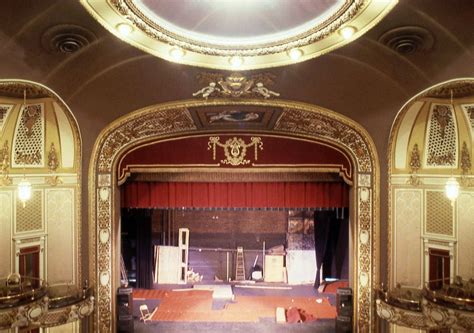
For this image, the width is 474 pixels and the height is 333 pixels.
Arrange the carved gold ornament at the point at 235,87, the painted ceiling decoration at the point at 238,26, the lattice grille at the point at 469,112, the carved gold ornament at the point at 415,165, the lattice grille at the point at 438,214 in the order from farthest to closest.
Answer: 1. the carved gold ornament at the point at 415,165
2. the lattice grille at the point at 438,214
3. the lattice grille at the point at 469,112
4. the carved gold ornament at the point at 235,87
5. the painted ceiling decoration at the point at 238,26

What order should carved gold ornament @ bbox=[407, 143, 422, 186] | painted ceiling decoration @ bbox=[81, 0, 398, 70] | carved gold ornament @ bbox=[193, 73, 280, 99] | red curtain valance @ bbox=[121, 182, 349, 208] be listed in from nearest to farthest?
painted ceiling decoration @ bbox=[81, 0, 398, 70], carved gold ornament @ bbox=[193, 73, 280, 99], carved gold ornament @ bbox=[407, 143, 422, 186], red curtain valance @ bbox=[121, 182, 349, 208]

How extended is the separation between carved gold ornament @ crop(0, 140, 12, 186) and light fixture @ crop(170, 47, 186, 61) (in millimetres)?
3609

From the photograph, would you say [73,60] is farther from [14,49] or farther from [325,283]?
Answer: [325,283]

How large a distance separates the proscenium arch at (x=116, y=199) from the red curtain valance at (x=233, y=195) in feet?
2.67

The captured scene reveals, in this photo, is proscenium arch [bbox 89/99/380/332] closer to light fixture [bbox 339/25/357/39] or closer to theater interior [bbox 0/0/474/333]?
theater interior [bbox 0/0/474/333]

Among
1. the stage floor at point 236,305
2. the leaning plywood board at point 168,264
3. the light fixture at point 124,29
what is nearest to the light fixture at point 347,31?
the light fixture at point 124,29

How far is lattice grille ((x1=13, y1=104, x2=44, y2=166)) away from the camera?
22.3 feet

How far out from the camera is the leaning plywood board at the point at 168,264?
11.8 metres

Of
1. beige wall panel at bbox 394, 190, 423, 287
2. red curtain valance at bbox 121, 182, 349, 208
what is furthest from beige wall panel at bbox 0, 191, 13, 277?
beige wall panel at bbox 394, 190, 423, 287

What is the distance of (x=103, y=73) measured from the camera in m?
5.48

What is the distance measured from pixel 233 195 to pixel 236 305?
284 cm

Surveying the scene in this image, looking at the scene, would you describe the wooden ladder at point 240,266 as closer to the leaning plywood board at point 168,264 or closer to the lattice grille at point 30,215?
the leaning plywood board at point 168,264

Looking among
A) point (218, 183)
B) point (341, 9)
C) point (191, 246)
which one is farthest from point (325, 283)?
point (341, 9)

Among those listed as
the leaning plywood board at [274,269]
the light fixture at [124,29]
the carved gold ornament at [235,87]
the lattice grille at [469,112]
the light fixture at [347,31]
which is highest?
the light fixture at [124,29]
